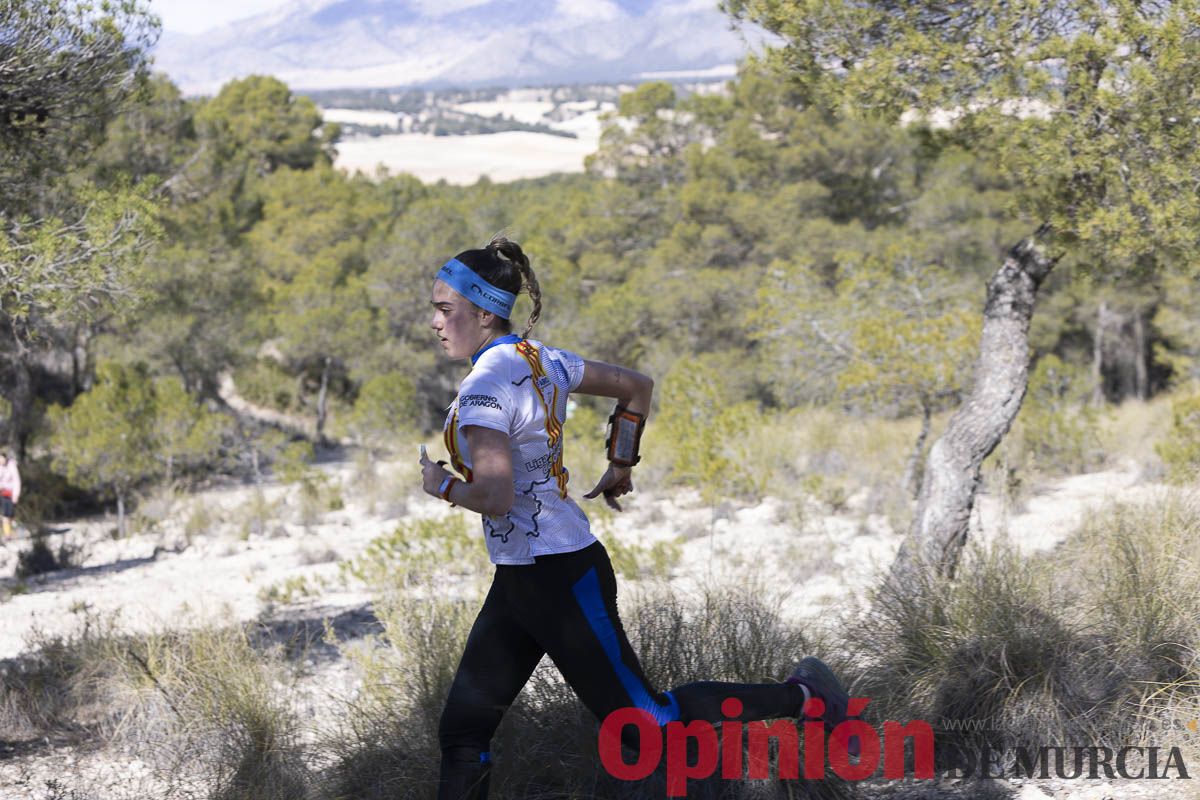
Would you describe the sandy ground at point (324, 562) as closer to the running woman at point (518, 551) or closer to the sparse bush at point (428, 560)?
the sparse bush at point (428, 560)

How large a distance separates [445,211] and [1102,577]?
23069 millimetres

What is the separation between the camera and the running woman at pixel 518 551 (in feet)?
8.92

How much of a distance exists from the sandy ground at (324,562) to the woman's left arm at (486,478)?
6.73 ft

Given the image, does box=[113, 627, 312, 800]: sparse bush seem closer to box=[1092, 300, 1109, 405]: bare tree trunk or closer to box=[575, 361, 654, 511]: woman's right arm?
box=[575, 361, 654, 511]: woman's right arm

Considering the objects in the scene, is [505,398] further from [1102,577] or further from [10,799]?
[1102,577]

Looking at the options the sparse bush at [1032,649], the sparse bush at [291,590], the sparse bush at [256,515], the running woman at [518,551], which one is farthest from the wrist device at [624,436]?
the sparse bush at [256,515]

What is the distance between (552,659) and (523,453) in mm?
553

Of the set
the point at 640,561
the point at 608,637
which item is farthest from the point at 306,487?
the point at 608,637

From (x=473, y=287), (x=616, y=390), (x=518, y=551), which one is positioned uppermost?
(x=473, y=287)

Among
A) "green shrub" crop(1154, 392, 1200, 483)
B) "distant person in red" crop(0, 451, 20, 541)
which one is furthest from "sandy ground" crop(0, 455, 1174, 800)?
"distant person in red" crop(0, 451, 20, 541)

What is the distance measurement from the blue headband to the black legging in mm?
697

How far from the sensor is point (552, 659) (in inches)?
111

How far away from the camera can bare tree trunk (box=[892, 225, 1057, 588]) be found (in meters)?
5.54

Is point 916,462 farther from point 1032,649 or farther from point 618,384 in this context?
point 618,384
